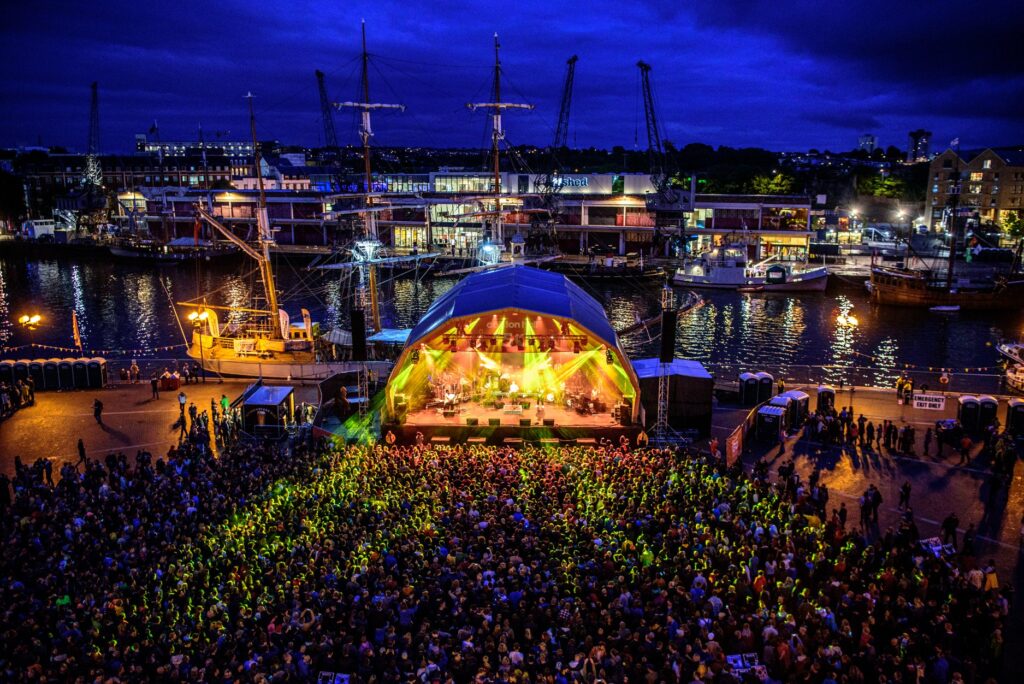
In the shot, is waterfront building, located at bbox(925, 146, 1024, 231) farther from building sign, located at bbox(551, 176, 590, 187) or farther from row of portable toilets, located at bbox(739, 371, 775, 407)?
row of portable toilets, located at bbox(739, 371, 775, 407)

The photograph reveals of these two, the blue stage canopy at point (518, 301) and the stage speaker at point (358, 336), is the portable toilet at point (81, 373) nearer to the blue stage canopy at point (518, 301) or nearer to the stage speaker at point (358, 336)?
the stage speaker at point (358, 336)

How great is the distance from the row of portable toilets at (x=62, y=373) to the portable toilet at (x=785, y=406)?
25178 mm

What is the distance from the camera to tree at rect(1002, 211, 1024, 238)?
3031 inches

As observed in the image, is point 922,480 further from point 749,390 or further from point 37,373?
point 37,373

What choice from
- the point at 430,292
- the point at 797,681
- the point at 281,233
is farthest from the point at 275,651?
the point at 281,233

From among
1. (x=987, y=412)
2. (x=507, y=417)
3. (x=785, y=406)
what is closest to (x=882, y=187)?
(x=987, y=412)

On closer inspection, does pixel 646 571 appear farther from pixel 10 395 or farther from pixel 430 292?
pixel 430 292

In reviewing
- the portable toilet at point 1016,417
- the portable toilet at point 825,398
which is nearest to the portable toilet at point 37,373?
the portable toilet at point 825,398

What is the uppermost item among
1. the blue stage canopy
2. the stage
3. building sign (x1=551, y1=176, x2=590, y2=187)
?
building sign (x1=551, y1=176, x2=590, y2=187)

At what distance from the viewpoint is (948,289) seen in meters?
55.2

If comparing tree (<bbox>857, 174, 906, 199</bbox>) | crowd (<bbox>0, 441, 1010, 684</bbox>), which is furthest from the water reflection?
tree (<bbox>857, 174, 906, 199</bbox>)

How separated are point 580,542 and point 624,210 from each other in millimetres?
72967

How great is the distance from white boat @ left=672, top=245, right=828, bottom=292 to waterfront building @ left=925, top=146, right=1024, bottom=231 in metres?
34.8

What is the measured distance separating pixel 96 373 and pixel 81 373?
0.54m
